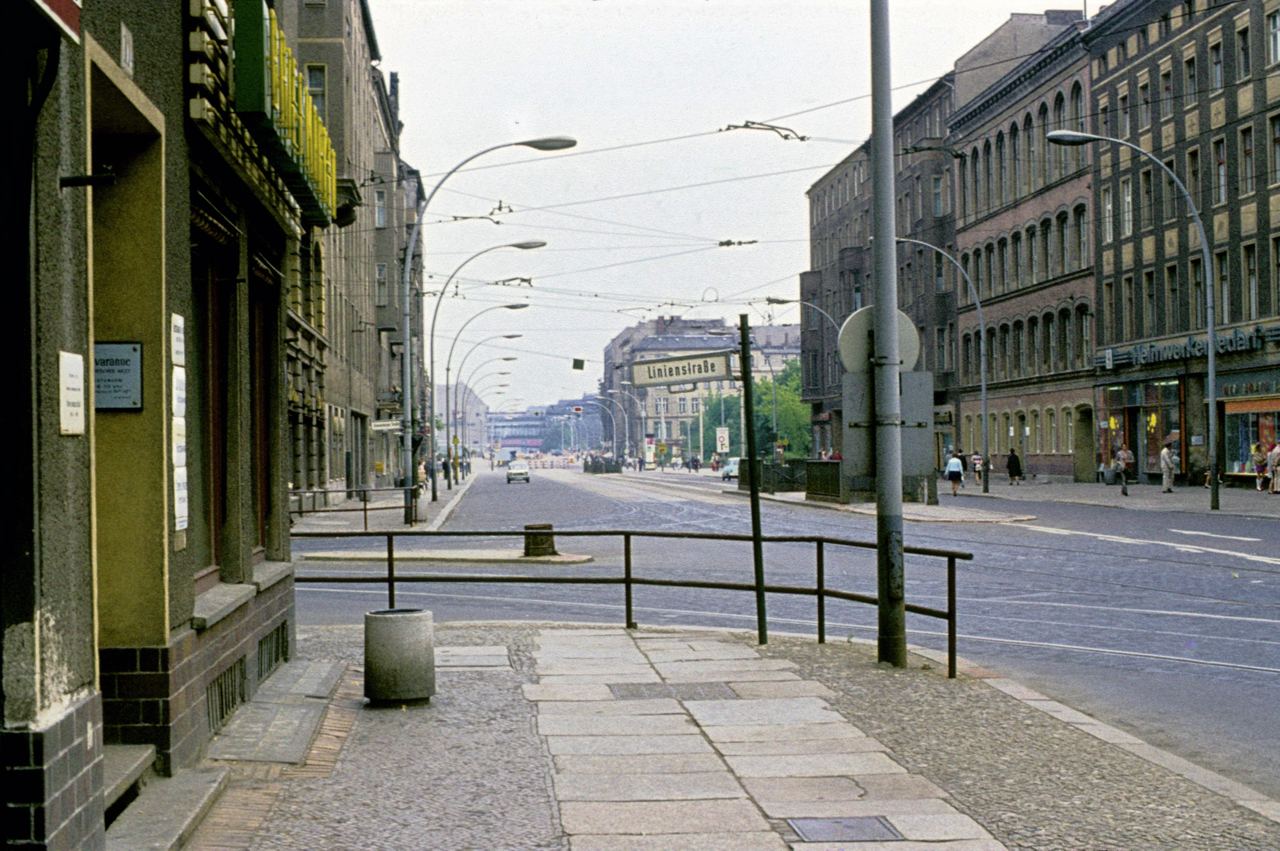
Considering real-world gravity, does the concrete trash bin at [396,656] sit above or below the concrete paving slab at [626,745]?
above

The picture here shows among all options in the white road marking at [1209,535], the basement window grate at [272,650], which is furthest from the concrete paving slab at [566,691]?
the white road marking at [1209,535]

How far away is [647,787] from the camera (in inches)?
290

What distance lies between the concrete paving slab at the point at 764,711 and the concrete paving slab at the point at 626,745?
53 centimetres

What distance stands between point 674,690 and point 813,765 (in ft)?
8.80

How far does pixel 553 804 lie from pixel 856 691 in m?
3.68

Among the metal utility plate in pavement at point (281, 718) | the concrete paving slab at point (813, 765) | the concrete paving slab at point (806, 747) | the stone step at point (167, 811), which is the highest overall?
the stone step at point (167, 811)

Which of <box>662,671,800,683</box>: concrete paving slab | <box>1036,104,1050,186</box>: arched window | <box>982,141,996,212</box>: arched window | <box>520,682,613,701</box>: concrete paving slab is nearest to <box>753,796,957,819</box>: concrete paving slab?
<box>520,682,613,701</box>: concrete paving slab

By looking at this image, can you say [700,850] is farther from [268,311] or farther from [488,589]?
[488,589]

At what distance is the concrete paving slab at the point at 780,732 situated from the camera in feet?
28.2

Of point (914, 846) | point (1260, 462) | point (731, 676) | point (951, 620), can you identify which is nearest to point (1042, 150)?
point (1260, 462)

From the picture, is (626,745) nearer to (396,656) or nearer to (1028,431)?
(396,656)

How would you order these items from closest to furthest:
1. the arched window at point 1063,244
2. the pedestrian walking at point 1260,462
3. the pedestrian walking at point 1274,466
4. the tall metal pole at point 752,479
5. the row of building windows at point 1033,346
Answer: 1. the tall metal pole at point 752,479
2. the pedestrian walking at point 1274,466
3. the pedestrian walking at point 1260,462
4. the row of building windows at point 1033,346
5. the arched window at point 1063,244

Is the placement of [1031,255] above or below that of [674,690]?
above

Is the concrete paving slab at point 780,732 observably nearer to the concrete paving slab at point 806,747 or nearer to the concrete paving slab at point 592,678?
the concrete paving slab at point 806,747
